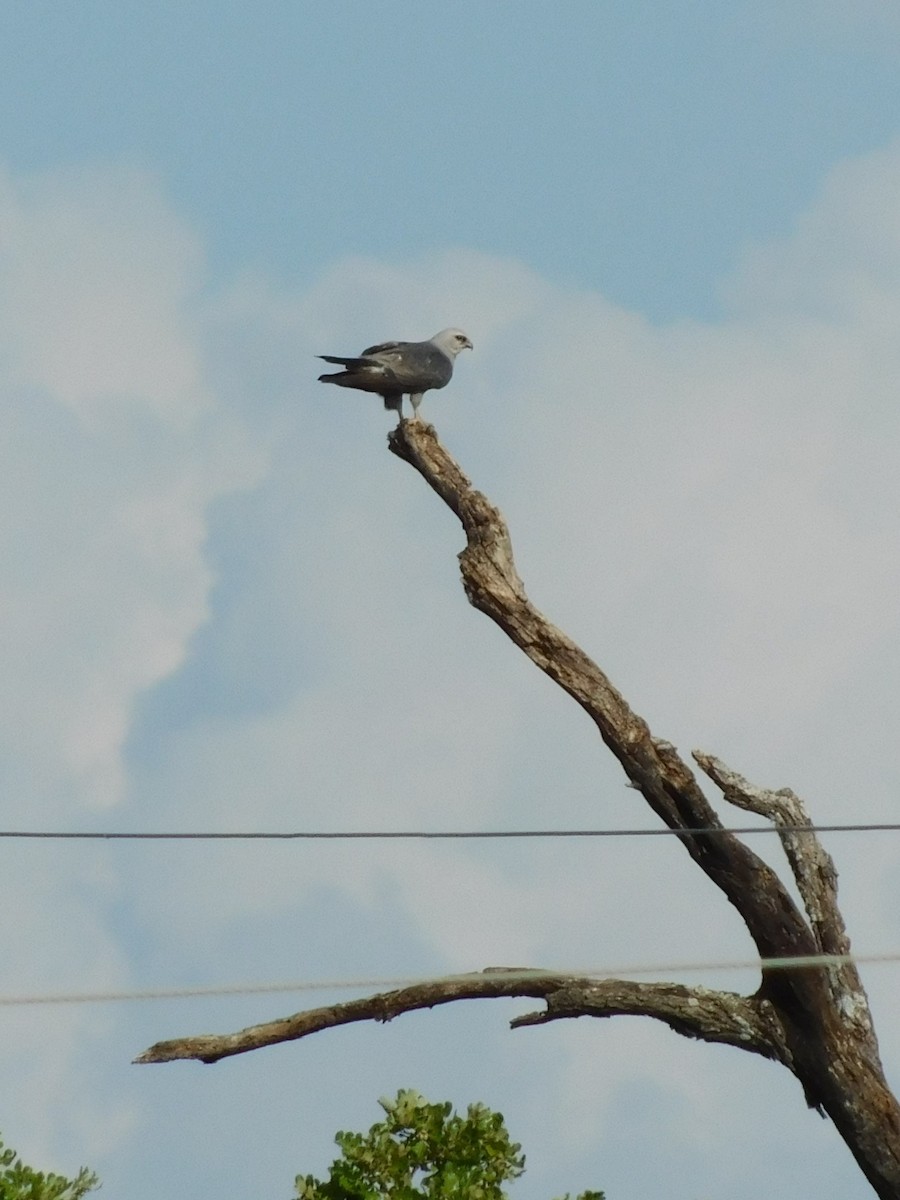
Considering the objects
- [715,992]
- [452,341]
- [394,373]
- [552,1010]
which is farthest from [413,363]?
[715,992]

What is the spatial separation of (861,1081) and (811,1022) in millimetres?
464

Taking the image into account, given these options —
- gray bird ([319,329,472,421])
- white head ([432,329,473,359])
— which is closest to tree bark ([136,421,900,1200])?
gray bird ([319,329,472,421])

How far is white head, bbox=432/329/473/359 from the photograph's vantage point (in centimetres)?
1541

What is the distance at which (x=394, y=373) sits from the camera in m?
13.5

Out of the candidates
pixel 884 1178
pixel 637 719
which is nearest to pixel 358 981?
pixel 637 719

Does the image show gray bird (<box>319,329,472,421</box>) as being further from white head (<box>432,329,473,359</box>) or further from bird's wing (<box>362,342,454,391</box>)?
white head (<box>432,329,473,359</box>)

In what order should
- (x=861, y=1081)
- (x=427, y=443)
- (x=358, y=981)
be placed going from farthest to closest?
(x=427, y=443) → (x=861, y=1081) → (x=358, y=981)

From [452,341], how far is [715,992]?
6.41 metres

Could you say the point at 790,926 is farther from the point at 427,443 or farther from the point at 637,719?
the point at 427,443

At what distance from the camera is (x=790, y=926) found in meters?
11.4

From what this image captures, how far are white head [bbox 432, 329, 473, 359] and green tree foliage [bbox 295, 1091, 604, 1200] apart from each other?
641cm

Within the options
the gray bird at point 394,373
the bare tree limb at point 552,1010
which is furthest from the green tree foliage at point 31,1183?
the gray bird at point 394,373

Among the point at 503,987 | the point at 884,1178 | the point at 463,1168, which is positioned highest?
the point at 503,987

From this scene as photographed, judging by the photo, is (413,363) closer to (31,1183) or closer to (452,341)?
(452,341)
